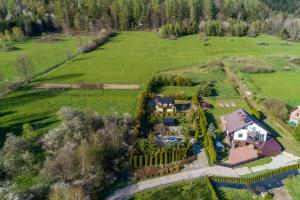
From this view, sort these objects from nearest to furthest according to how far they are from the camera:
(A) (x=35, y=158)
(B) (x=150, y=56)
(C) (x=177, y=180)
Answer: (C) (x=177, y=180)
(A) (x=35, y=158)
(B) (x=150, y=56)

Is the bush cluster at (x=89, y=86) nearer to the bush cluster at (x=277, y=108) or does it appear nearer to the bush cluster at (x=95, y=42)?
the bush cluster at (x=95, y=42)

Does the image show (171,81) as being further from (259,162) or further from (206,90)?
(259,162)

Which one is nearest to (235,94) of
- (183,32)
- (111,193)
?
(111,193)

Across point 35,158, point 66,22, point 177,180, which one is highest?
point 66,22

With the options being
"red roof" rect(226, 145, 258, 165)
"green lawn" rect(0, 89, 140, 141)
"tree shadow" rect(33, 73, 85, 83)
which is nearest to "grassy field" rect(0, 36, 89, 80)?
"tree shadow" rect(33, 73, 85, 83)

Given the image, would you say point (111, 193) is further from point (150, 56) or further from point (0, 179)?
point (150, 56)

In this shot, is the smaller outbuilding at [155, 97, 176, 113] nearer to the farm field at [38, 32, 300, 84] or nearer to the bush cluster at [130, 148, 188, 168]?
the bush cluster at [130, 148, 188, 168]

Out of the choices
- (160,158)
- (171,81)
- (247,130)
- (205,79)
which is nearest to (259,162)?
(247,130)
